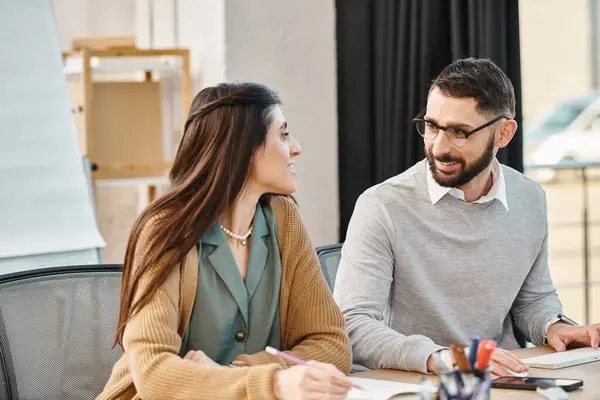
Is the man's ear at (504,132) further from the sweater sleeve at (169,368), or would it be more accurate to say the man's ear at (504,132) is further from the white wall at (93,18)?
the white wall at (93,18)

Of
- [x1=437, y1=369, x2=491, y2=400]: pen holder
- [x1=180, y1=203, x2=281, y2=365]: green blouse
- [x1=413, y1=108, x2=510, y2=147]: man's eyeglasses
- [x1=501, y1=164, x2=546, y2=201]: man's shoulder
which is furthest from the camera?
[x1=501, y1=164, x2=546, y2=201]: man's shoulder

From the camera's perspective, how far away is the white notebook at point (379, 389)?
1.52m

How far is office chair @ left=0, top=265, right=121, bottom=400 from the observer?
1.91 metres

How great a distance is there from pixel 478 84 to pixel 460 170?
7.9 inches

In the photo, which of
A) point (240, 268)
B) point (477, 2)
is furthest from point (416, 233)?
point (477, 2)

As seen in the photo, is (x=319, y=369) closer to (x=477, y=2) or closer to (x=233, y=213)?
(x=233, y=213)

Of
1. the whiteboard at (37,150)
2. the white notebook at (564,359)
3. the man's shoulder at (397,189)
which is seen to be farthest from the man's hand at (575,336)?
the whiteboard at (37,150)

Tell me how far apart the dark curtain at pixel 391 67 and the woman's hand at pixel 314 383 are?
1.89m

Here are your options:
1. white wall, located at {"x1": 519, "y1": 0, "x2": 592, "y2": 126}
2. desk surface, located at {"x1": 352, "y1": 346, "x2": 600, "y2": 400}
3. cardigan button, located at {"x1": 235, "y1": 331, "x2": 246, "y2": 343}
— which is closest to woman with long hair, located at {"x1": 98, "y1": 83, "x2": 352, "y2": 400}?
cardigan button, located at {"x1": 235, "y1": 331, "x2": 246, "y2": 343}

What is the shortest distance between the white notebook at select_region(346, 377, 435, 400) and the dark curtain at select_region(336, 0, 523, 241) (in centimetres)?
165

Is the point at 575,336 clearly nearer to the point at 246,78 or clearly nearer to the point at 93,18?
the point at 246,78

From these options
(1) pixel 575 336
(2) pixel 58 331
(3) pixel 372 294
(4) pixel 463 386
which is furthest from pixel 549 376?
(2) pixel 58 331

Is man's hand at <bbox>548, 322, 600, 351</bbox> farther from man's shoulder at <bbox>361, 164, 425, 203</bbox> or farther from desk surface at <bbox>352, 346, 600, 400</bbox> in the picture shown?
man's shoulder at <bbox>361, 164, 425, 203</bbox>

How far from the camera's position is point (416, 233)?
7.06 ft
